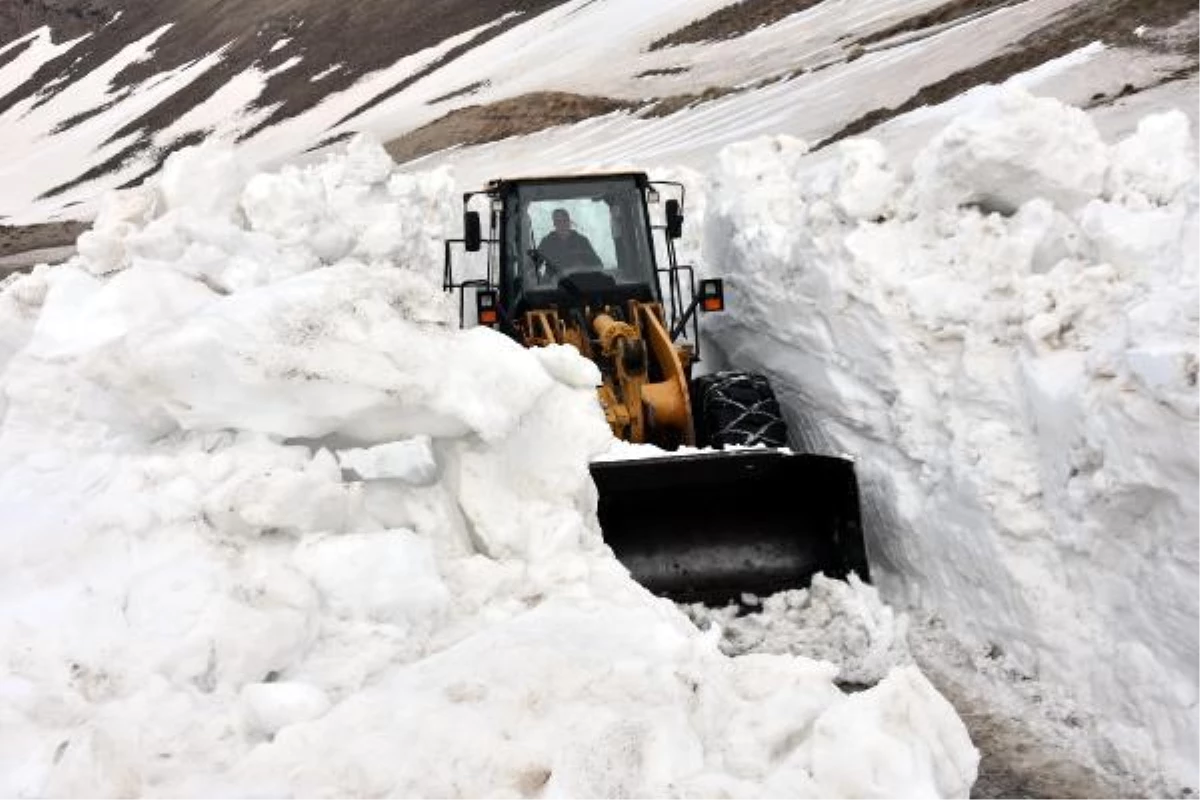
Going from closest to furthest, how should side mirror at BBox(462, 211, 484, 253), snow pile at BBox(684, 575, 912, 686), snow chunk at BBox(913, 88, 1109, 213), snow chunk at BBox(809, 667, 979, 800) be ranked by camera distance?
snow chunk at BBox(809, 667, 979, 800) < snow pile at BBox(684, 575, 912, 686) < snow chunk at BBox(913, 88, 1109, 213) < side mirror at BBox(462, 211, 484, 253)

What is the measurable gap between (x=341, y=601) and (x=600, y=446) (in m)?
1.48

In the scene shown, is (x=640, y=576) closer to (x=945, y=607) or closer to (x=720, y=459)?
(x=720, y=459)

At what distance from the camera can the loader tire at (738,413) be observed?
629 centimetres

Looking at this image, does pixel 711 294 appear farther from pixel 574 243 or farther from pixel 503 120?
pixel 503 120

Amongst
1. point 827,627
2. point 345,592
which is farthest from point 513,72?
point 345,592

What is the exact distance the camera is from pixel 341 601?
3.45m

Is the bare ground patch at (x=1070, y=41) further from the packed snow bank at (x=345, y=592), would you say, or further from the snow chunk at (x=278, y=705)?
the snow chunk at (x=278, y=705)

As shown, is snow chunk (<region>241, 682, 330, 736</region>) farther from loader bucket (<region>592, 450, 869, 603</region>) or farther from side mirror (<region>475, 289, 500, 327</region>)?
side mirror (<region>475, 289, 500, 327</region>)

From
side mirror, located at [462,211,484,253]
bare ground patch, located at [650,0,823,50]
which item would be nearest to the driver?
side mirror, located at [462,211,484,253]

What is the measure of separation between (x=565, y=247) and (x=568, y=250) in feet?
0.10

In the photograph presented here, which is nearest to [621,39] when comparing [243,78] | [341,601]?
[243,78]

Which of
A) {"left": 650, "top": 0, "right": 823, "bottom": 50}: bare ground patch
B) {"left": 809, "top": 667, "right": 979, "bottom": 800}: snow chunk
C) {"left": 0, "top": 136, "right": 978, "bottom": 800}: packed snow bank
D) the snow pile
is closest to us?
{"left": 809, "top": 667, "right": 979, "bottom": 800}: snow chunk

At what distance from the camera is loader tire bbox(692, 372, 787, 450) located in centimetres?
629

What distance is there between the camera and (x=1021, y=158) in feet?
18.7
